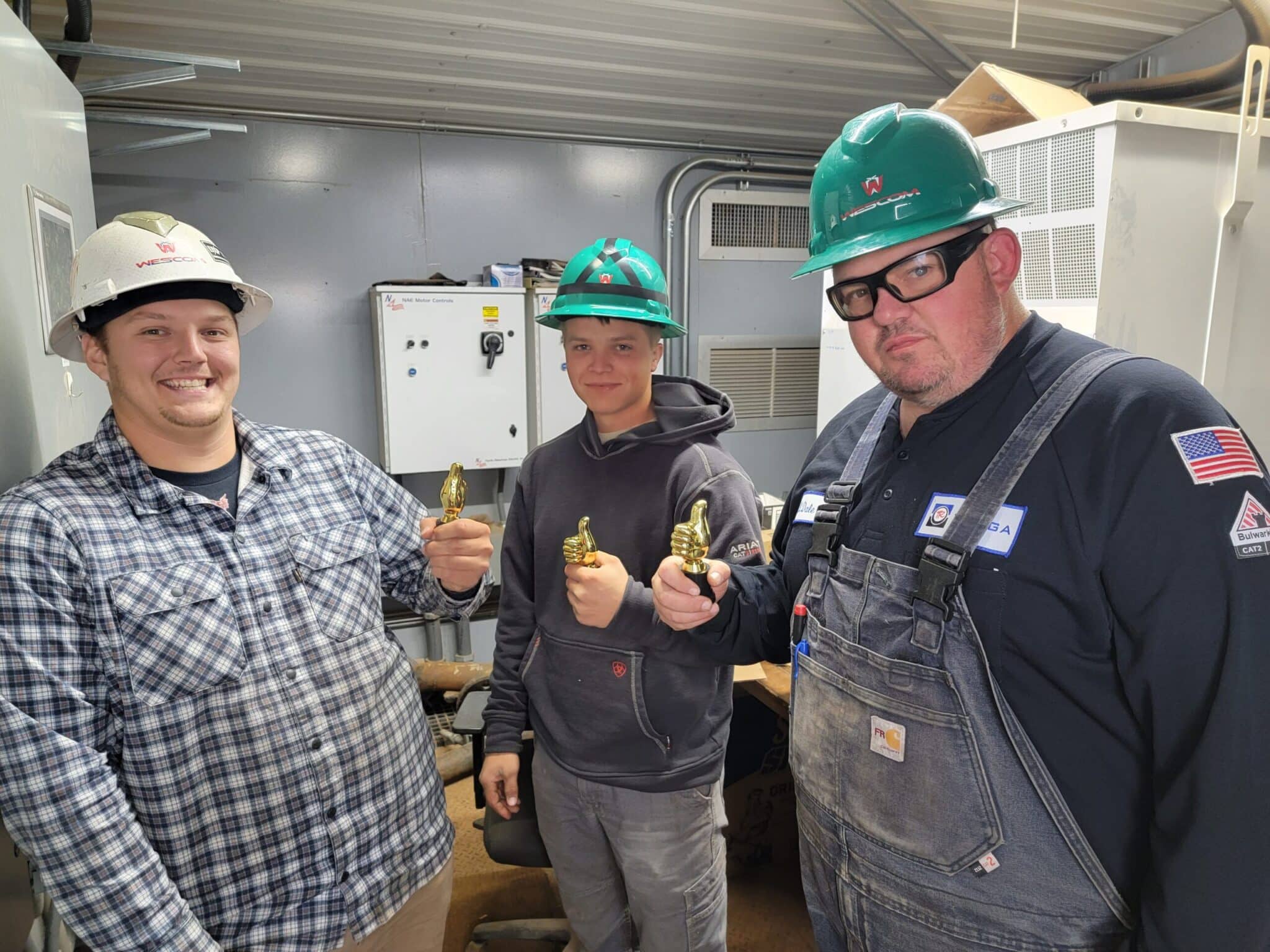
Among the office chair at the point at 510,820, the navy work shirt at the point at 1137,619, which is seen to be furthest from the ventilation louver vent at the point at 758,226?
the navy work shirt at the point at 1137,619

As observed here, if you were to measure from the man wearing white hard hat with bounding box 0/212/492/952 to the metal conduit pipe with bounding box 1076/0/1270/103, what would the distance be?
3.02 meters

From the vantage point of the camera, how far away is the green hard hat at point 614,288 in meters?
1.57

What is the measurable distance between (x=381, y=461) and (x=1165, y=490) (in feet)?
12.9

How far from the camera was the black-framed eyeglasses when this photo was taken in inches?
39.6

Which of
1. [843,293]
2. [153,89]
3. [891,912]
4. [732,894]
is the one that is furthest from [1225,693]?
[153,89]

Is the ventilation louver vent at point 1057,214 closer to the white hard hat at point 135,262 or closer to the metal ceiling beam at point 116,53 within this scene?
the white hard hat at point 135,262

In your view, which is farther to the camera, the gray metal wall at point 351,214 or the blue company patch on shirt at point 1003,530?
the gray metal wall at point 351,214

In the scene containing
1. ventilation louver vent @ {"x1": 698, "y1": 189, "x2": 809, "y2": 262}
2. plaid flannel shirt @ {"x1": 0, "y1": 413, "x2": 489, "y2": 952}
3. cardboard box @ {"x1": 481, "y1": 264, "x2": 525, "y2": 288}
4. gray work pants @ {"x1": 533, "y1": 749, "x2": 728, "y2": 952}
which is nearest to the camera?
plaid flannel shirt @ {"x1": 0, "y1": 413, "x2": 489, "y2": 952}

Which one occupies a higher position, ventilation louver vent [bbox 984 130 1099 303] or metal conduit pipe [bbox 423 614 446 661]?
ventilation louver vent [bbox 984 130 1099 303]

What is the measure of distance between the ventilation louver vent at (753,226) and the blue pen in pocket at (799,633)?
12.4 feet

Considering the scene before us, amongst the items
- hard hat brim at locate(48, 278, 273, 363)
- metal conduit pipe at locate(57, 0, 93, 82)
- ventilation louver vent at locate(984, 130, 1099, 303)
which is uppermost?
metal conduit pipe at locate(57, 0, 93, 82)

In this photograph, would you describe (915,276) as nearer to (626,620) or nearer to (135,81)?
(626,620)

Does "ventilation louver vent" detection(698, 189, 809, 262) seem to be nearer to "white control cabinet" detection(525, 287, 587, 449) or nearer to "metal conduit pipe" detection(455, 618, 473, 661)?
"white control cabinet" detection(525, 287, 587, 449)

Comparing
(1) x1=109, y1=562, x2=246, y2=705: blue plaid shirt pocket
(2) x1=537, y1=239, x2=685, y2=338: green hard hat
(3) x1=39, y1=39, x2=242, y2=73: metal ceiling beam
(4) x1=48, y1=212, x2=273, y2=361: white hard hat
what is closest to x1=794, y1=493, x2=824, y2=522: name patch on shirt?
(2) x1=537, y1=239, x2=685, y2=338: green hard hat
